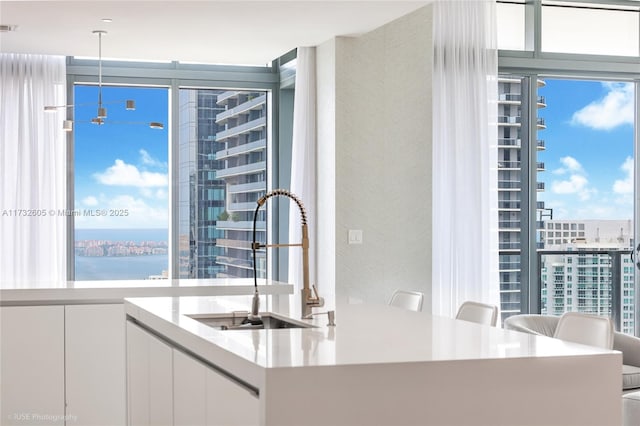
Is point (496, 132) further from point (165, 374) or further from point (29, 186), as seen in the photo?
point (165, 374)

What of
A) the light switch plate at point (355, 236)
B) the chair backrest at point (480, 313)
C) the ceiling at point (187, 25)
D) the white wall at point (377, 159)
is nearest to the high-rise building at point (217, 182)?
the ceiling at point (187, 25)

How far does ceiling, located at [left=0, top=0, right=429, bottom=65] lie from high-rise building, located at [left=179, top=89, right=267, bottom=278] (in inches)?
22.9

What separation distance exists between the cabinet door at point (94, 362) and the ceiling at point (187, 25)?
1.75m

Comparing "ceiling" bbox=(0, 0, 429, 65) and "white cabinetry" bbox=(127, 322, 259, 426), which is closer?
"white cabinetry" bbox=(127, 322, 259, 426)

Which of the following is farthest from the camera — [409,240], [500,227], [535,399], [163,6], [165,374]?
[500,227]

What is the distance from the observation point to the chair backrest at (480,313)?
138 inches

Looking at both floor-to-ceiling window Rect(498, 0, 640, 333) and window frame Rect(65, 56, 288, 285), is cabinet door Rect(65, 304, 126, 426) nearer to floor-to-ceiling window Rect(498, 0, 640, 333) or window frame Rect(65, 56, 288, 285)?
window frame Rect(65, 56, 288, 285)

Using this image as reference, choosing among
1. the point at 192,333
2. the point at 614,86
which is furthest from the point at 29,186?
the point at 614,86

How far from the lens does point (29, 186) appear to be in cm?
638

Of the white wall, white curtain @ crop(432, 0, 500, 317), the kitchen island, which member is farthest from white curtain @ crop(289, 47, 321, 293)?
the kitchen island

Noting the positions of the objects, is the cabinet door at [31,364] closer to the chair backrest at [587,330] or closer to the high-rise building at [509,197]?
the chair backrest at [587,330]

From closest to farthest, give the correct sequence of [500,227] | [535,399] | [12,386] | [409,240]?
[535,399] → [12,386] → [409,240] → [500,227]

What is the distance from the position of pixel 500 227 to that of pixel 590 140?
3.33ft

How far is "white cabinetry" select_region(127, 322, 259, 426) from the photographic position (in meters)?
2.28
